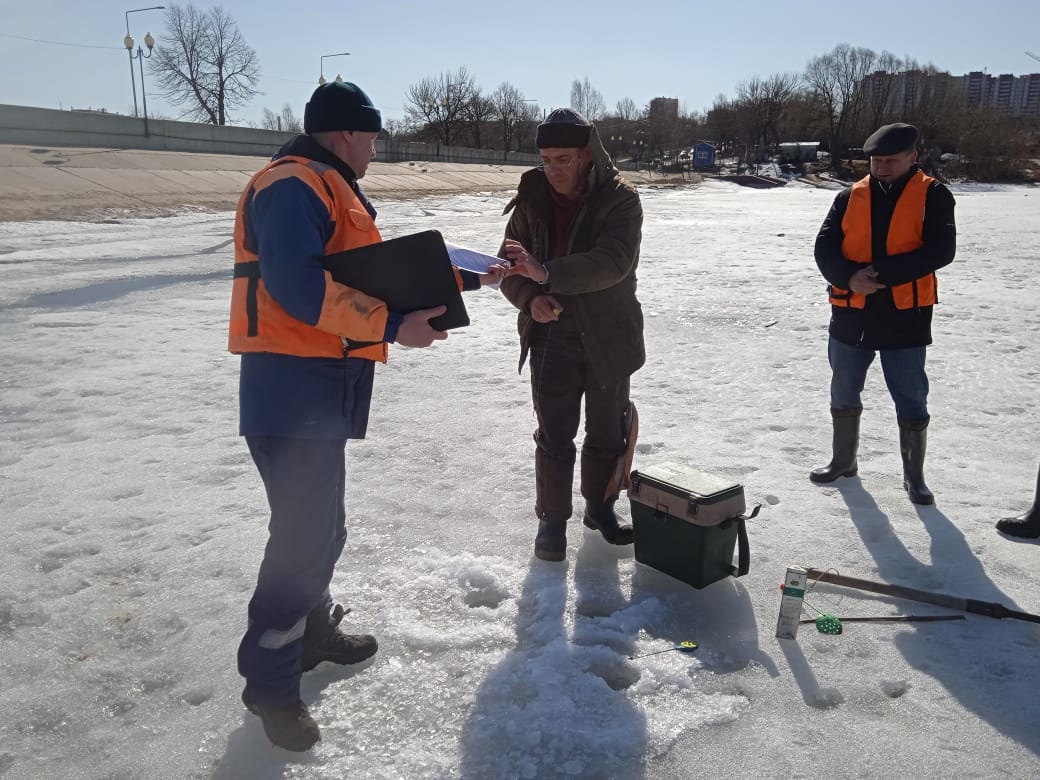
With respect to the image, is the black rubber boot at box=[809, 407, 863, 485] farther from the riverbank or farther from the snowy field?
the riverbank

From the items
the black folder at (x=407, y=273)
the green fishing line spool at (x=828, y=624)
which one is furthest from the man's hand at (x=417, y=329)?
the green fishing line spool at (x=828, y=624)

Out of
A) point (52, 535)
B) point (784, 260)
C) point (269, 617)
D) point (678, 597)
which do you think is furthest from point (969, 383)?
point (784, 260)

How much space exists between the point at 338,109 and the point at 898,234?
10.5 ft

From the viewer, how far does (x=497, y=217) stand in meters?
21.8

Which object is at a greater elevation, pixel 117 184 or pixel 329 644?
pixel 117 184

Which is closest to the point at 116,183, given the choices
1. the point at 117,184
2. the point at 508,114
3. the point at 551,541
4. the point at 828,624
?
the point at 117,184

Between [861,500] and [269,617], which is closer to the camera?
[269,617]

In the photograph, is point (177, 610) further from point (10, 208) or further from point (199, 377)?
point (10, 208)

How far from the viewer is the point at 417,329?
244 cm

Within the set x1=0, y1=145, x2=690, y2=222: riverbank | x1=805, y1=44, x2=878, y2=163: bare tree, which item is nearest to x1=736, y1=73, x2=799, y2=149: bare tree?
x1=805, y1=44, x2=878, y2=163: bare tree

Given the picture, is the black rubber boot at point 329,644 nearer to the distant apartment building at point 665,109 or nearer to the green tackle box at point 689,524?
the green tackle box at point 689,524

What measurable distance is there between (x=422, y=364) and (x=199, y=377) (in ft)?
6.38

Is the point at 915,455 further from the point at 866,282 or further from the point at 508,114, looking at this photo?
the point at 508,114

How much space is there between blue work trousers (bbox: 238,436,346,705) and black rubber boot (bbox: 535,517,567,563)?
147 cm
